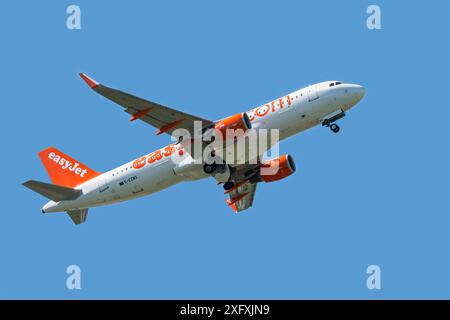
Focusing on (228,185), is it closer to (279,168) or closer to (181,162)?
(279,168)

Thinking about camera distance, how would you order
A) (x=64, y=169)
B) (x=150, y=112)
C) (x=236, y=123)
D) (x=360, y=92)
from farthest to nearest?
1. (x=64, y=169)
2. (x=360, y=92)
3. (x=236, y=123)
4. (x=150, y=112)

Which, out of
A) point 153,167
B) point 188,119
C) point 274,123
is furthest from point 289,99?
point 153,167

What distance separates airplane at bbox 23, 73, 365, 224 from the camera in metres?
54.7

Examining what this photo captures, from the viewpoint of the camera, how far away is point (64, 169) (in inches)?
2486

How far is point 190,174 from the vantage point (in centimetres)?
5709

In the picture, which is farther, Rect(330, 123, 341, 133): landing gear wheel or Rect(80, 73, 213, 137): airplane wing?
Rect(330, 123, 341, 133): landing gear wheel

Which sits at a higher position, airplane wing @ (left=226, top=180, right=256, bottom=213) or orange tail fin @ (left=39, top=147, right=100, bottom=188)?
orange tail fin @ (left=39, top=147, right=100, bottom=188)

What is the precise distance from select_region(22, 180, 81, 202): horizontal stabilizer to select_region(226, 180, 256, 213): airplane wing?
11.3 meters

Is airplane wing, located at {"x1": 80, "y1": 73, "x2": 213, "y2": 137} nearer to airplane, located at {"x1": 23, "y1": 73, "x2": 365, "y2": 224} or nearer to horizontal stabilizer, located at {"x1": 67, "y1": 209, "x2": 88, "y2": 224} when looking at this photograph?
airplane, located at {"x1": 23, "y1": 73, "x2": 365, "y2": 224}

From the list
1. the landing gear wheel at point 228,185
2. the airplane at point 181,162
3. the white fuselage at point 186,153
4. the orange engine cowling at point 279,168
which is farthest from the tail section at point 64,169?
the orange engine cowling at point 279,168

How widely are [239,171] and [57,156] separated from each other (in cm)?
1373

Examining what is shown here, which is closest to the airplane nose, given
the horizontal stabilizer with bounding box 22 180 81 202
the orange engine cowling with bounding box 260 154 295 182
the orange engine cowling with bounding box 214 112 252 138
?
Result: the orange engine cowling with bounding box 214 112 252 138

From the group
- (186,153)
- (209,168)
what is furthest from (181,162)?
(209,168)

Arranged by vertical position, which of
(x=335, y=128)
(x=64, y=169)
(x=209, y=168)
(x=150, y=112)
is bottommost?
(x=209, y=168)
